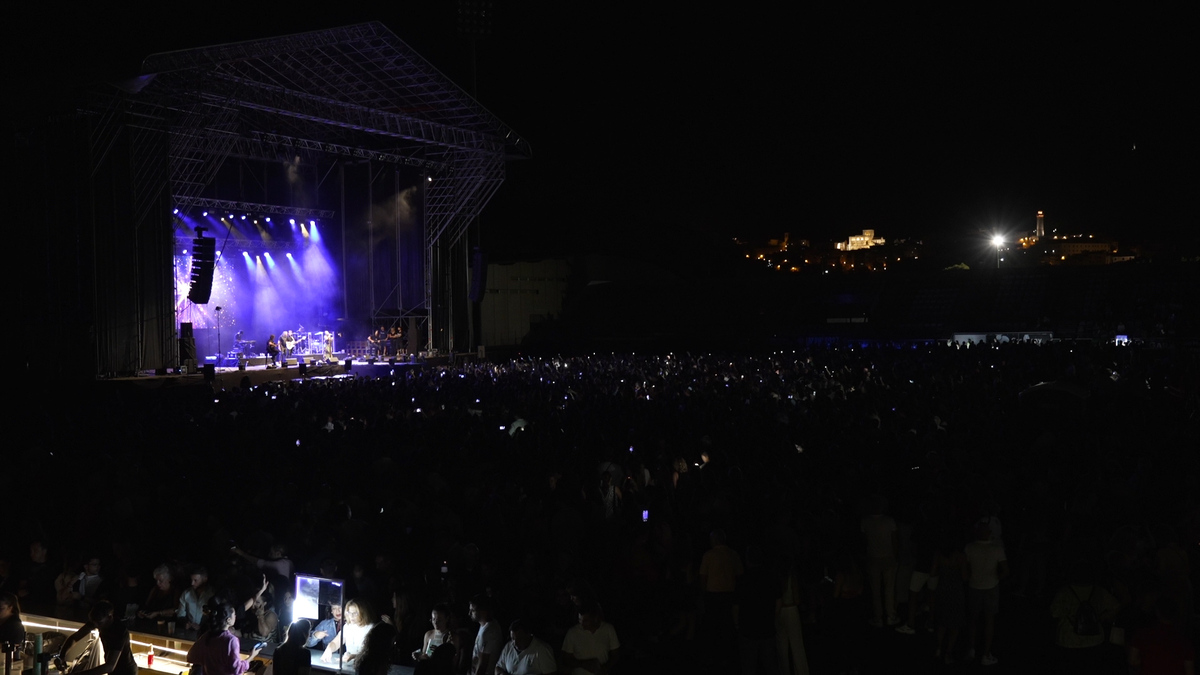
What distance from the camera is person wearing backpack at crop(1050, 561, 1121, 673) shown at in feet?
17.3

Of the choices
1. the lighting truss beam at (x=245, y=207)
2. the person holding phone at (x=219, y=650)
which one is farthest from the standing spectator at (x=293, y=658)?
the lighting truss beam at (x=245, y=207)

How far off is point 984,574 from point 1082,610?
1.94 feet

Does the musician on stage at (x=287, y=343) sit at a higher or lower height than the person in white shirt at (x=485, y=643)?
higher

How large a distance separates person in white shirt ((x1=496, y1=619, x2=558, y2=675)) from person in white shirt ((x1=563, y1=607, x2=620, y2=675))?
0.39 ft

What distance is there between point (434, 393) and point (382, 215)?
643 inches

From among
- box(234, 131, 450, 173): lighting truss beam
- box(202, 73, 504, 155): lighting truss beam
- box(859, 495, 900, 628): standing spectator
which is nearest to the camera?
box(859, 495, 900, 628): standing spectator

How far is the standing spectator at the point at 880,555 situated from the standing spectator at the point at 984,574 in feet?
2.29

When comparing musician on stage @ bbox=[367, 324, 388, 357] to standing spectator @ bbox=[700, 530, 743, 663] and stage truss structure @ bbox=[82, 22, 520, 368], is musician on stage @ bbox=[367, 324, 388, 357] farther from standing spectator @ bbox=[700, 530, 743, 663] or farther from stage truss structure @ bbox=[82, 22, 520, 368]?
standing spectator @ bbox=[700, 530, 743, 663]

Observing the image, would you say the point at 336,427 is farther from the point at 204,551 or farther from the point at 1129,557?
the point at 1129,557

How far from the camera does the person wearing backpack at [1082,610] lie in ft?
17.3

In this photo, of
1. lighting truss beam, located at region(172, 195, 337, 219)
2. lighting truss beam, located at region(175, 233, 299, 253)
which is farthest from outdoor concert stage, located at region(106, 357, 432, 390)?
lighting truss beam, located at region(172, 195, 337, 219)

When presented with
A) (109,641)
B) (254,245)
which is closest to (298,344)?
(254,245)

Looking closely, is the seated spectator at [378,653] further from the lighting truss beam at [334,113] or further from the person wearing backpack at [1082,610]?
the lighting truss beam at [334,113]

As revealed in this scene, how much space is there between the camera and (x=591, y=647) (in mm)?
4801
